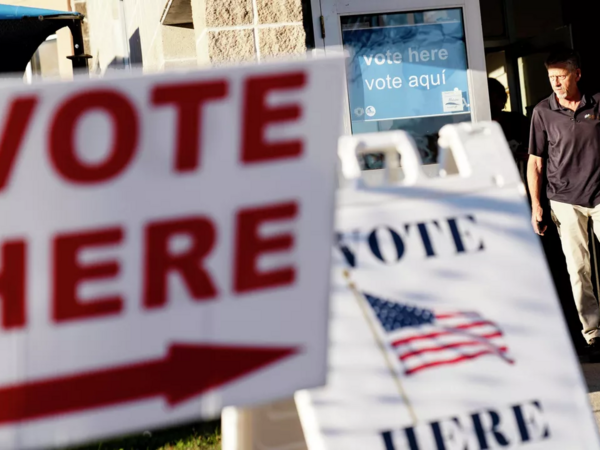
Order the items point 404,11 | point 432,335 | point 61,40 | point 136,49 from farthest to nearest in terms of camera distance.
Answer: point 61,40
point 136,49
point 404,11
point 432,335

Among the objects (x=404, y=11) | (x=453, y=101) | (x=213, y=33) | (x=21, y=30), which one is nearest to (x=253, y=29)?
(x=213, y=33)

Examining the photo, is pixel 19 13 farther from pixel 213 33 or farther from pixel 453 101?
pixel 453 101

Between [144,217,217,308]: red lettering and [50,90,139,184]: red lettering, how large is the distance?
0.39 ft

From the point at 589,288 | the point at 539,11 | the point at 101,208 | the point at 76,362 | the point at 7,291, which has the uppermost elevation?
the point at 539,11

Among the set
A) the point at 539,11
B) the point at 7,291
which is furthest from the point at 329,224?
the point at 539,11

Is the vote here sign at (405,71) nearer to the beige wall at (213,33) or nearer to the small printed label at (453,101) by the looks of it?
the small printed label at (453,101)

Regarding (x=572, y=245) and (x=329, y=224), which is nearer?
(x=329, y=224)

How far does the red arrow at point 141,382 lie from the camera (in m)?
1.58

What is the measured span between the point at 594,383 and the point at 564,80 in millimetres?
1765

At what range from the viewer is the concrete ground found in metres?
4.51

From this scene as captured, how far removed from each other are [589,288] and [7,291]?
15.6 feet

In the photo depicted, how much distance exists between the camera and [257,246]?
1660 millimetres

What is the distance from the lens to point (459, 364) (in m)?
2.46

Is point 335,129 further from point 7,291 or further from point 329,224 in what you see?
point 7,291
